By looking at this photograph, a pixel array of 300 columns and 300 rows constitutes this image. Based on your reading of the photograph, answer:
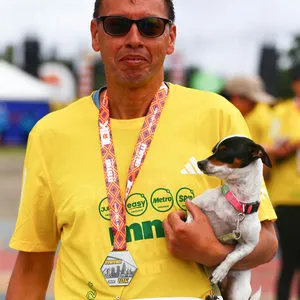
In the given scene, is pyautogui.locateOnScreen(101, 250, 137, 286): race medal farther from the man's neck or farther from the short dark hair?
the short dark hair

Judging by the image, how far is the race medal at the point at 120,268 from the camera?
2.30m

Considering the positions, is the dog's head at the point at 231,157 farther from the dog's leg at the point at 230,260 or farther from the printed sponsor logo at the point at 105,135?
the printed sponsor logo at the point at 105,135

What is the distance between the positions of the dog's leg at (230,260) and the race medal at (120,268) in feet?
0.81

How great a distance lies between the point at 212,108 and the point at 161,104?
164 mm

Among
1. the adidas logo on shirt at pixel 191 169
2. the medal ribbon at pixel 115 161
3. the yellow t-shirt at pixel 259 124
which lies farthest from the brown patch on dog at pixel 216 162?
the yellow t-shirt at pixel 259 124

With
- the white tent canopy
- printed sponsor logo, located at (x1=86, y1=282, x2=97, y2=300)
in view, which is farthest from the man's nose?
the white tent canopy

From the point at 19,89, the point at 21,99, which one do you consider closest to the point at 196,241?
the point at 19,89

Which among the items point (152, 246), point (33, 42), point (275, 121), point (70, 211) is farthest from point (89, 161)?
point (33, 42)

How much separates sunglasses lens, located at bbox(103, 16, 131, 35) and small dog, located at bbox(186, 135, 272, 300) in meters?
0.47

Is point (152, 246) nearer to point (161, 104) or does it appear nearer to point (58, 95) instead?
point (161, 104)

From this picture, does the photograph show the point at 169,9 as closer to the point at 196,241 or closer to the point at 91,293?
the point at 196,241

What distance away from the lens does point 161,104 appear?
2461 mm

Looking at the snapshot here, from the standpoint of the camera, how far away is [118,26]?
2.41 meters

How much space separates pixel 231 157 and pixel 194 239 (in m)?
0.26
